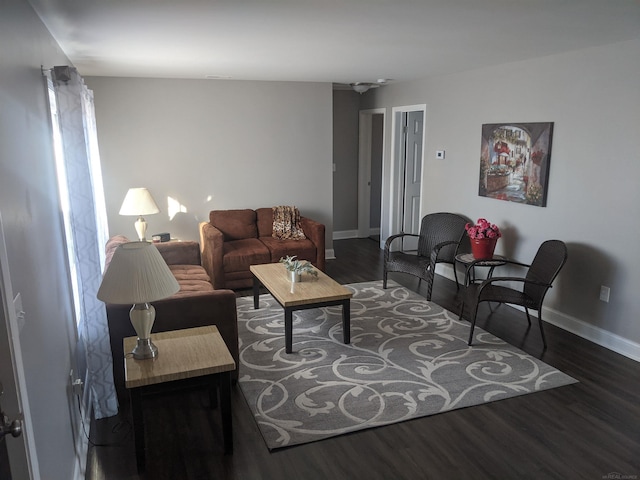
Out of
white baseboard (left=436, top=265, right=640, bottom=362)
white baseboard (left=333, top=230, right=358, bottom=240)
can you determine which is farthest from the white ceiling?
white baseboard (left=333, top=230, right=358, bottom=240)

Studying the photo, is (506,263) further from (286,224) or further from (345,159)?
(345,159)

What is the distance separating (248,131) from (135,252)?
4.09 metres

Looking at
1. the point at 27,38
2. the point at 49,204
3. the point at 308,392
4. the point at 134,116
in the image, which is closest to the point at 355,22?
the point at 27,38

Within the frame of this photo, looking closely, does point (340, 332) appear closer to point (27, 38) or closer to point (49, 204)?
point (49, 204)

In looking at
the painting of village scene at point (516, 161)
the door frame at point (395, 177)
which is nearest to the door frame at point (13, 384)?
the painting of village scene at point (516, 161)

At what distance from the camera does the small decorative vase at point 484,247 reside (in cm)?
480

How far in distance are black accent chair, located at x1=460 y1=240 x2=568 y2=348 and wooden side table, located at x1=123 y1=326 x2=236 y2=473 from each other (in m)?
2.19

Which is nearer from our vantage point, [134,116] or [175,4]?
[175,4]

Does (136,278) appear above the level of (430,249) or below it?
above

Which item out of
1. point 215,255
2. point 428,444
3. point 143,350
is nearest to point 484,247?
point 428,444

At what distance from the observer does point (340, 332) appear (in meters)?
4.34

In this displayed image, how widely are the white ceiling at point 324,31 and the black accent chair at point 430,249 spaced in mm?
1703

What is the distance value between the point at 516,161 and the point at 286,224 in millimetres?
2800

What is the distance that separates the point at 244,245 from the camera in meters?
5.84
